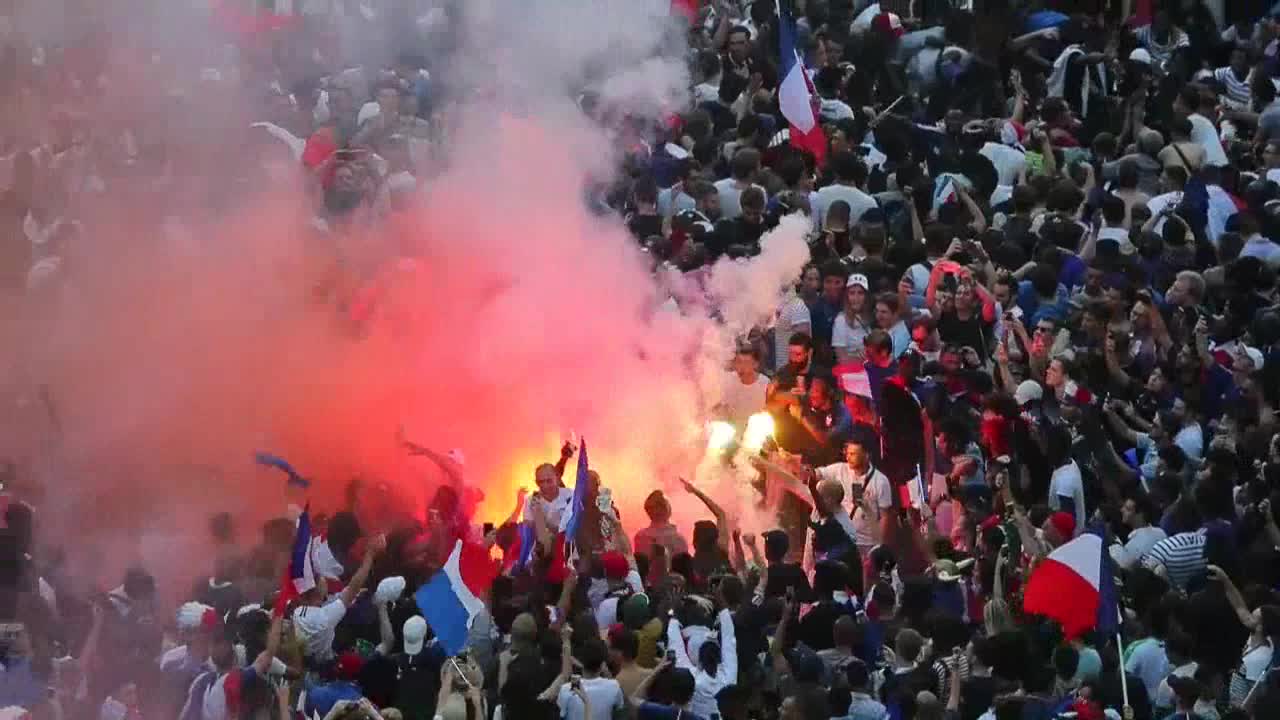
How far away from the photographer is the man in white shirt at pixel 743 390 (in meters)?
13.3

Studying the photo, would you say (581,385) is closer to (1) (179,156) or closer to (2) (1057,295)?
(2) (1057,295)

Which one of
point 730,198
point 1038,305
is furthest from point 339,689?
point 730,198

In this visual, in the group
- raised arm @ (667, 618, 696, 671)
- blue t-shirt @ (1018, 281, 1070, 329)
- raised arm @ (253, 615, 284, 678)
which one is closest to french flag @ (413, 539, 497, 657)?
raised arm @ (253, 615, 284, 678)

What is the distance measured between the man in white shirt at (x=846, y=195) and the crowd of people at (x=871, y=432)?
3 centimetres

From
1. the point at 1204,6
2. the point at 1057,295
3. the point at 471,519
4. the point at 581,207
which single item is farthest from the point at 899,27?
the point at 471,519

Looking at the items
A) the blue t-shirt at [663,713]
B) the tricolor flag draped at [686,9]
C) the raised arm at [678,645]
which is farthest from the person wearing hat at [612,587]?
the tricolor flag draped at [686,9]

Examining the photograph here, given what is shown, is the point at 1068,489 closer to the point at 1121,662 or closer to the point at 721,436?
the point at 721,436

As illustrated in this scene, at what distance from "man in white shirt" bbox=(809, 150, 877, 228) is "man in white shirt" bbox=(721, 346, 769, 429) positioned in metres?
1.70

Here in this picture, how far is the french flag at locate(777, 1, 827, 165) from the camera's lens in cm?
1510

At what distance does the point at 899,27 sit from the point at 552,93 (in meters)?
2.97

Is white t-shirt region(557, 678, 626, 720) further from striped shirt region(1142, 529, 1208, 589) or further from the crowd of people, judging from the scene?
striped shirt region(1142, 529, 1208, 589)

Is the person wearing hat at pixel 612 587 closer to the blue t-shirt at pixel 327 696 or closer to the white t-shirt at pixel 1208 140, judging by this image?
the blue t-shirt at pixel 327 696

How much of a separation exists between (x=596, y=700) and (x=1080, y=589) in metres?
1.94

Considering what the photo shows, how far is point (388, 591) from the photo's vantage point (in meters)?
11.2
